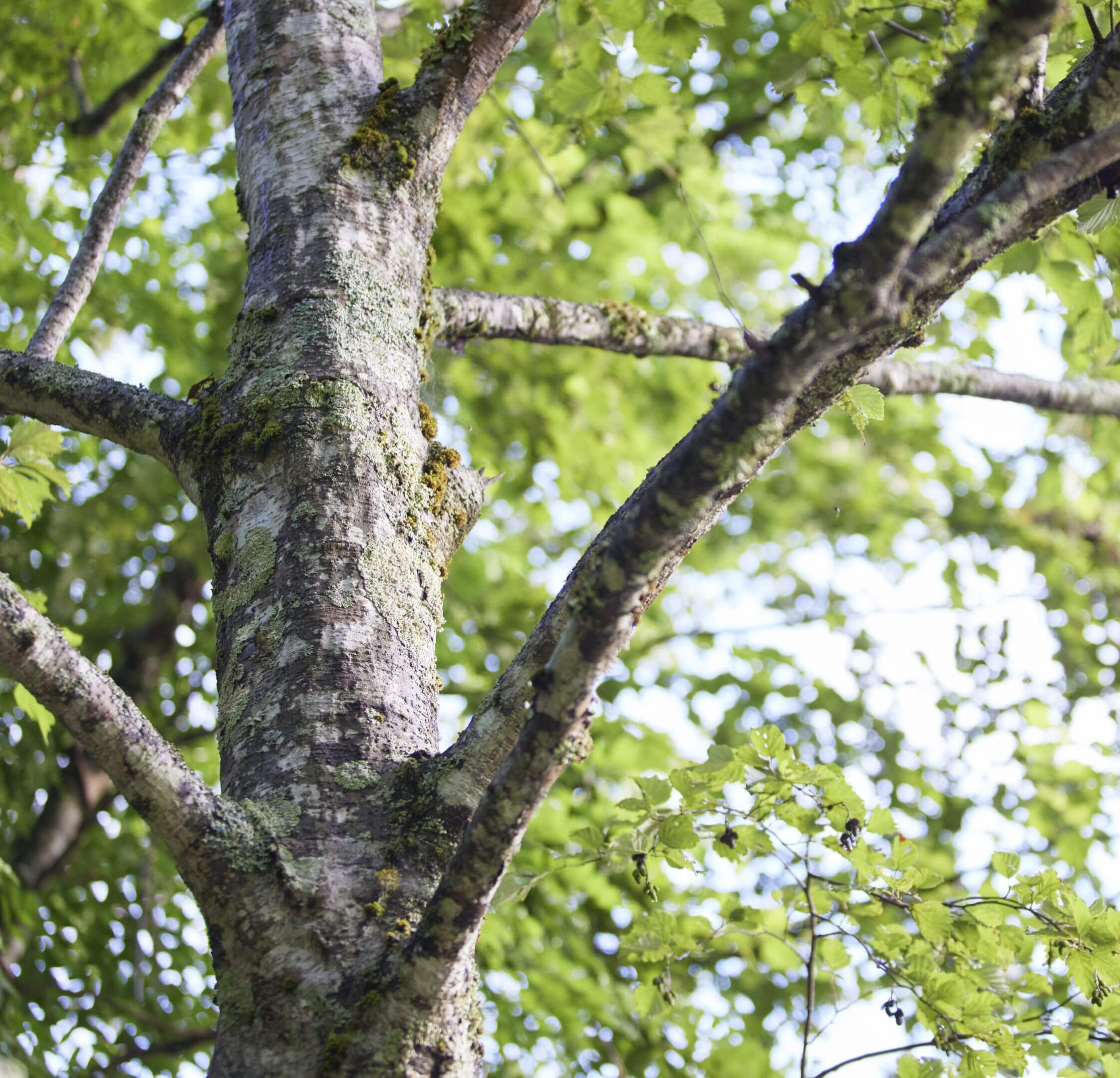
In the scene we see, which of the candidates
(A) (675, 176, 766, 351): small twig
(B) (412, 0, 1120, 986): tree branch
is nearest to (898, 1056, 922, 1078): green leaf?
(B) (412, 0, 1120, 986): tree branch

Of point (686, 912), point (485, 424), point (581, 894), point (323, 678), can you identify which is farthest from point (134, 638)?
point (323, 678)

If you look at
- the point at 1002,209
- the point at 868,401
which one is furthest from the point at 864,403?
the point at 1002,209

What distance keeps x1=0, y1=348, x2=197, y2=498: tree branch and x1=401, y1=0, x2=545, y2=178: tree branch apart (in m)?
0.74

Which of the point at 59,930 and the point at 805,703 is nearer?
the point at 59,930

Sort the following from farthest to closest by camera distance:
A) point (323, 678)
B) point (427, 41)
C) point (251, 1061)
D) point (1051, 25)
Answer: point (427, 41) < point (323, 678) < point (251, 1061) < point (1051, 25)

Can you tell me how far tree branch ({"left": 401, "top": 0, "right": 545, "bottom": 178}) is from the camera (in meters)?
2.04

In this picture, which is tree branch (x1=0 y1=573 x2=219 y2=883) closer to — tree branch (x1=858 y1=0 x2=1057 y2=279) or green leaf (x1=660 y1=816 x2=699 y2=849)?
green leaf (x1=660 y1=816 x2=699 y2=849)

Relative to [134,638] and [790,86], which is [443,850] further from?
[134,638]

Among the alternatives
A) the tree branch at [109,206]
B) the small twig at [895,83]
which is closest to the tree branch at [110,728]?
the tree branch at [109,206]

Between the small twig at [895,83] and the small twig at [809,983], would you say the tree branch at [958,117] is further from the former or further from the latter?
the small twig at [895,83]

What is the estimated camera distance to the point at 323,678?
148 cm

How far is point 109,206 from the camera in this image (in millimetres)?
2148

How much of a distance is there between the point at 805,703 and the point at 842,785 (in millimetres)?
3290

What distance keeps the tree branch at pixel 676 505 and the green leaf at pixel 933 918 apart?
1007 mm
